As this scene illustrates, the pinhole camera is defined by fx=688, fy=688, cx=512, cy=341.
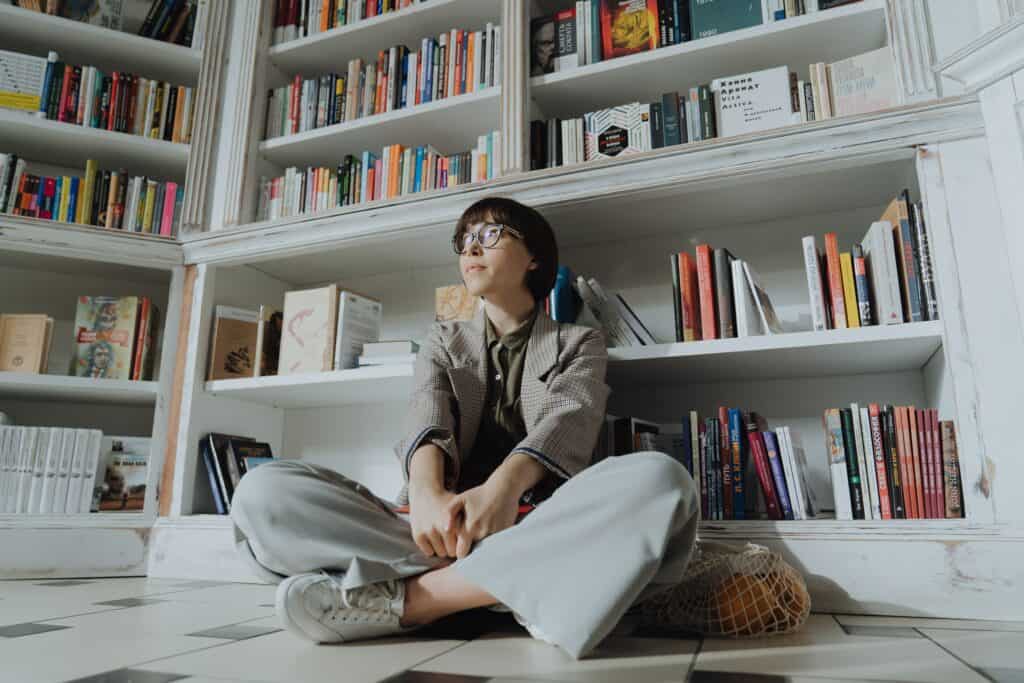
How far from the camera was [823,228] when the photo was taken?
1.85m

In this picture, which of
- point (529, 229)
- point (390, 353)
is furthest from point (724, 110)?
point (390, 353)

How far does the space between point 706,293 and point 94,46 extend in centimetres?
216

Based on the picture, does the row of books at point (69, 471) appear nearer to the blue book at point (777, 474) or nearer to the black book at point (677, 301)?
the black book at point (677, 301)

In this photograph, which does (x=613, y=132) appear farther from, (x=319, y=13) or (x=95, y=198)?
(x=95, y=198)

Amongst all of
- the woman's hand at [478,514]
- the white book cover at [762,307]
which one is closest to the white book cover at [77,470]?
the woman's hand at [478,514]

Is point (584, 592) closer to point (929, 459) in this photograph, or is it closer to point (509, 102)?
point (929, 459)

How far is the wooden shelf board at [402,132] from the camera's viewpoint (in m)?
2.03

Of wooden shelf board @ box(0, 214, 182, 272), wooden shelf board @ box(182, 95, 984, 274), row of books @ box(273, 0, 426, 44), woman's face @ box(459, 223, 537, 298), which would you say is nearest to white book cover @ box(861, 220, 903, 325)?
wooden shelf board @ box(182, 95, 984, 274)

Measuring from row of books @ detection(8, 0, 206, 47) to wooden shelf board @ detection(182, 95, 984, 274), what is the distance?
818 millimetres

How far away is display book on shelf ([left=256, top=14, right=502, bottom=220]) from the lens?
6.77 feet

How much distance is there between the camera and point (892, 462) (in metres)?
1.39

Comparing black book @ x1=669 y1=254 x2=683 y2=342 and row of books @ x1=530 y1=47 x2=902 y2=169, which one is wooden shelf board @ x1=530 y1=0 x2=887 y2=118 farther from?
black book @ x1=669 y1=254 x2=683 y2=342

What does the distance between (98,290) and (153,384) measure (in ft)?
1.98

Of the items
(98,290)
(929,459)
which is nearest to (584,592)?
(929,459)
